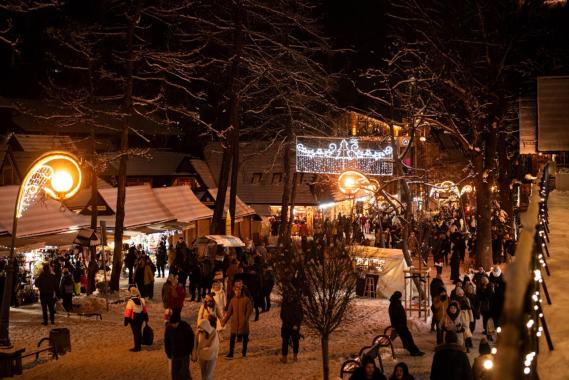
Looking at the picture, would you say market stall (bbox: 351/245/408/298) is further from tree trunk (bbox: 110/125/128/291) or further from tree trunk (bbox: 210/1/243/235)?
tree trunk (bbox: 210/1/243/235)

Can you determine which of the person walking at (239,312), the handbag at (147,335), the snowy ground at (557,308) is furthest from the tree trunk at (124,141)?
the snowy ground at (557,308)

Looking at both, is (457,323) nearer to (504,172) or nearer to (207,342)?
(207,342)

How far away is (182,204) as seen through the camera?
99.8 feet

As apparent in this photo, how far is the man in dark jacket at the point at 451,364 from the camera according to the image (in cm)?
792

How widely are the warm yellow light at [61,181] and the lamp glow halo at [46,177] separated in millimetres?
42

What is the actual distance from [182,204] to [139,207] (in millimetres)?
3719

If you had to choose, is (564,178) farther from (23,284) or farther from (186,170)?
(186,170)

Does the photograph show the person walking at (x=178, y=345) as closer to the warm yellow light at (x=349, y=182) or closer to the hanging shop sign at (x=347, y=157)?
the warm yellow light at (x=349, y=182)

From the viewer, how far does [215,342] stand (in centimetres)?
1040

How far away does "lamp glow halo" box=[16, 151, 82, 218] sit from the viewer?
44.1 ft

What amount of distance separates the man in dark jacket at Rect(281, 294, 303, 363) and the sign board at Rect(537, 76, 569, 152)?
210 inches

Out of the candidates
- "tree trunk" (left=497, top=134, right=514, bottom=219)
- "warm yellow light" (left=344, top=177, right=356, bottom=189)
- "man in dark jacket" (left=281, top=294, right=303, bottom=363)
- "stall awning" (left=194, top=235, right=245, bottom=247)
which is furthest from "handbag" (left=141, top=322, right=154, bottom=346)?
"tree trunk" (left=497, top=134, right=514, bottom=219)

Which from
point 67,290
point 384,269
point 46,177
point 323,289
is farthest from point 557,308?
point 67,290

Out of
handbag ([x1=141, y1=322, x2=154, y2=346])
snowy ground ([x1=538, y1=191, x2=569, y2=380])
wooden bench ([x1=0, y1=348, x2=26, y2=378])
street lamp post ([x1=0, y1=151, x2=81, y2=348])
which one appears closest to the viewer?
snowy ground ([x1=538, y1=191, x2=569, y2=380])
